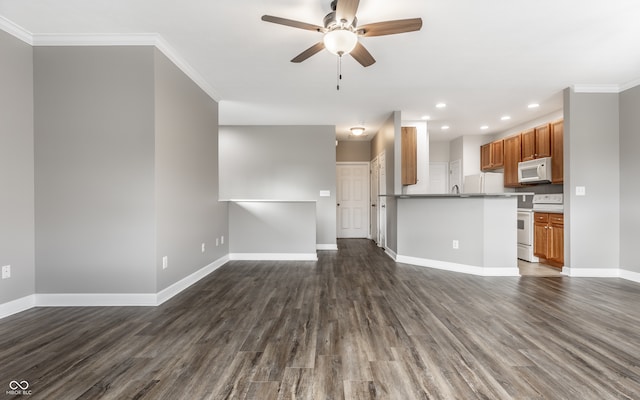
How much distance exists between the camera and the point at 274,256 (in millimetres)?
5207

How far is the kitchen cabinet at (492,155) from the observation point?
6.53m

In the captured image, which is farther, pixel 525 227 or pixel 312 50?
pixel 525 227

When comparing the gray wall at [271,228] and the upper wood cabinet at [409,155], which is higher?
the upper wood cabinet at [409,155]

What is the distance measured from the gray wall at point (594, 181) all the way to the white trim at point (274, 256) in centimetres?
392

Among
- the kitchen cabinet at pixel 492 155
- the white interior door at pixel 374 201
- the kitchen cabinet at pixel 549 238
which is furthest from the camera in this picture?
the white interior door at pixel 374 201

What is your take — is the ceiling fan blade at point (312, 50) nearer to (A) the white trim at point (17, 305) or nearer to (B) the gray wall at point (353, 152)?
(A) the white trim at point (17, 305)

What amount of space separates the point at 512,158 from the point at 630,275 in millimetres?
2918

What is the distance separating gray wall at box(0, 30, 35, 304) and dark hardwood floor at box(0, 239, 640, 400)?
0.42 metres

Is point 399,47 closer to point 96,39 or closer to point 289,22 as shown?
point 289,22

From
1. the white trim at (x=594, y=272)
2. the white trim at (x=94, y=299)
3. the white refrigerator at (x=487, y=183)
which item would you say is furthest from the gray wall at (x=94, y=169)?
the white refrigerator at (x=487, y=183)

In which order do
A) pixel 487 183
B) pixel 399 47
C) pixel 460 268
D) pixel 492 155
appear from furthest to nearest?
pixel 492 155, pixel 487 183, pixel 460 268, pixel 399 47

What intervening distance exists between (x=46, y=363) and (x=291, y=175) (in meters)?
4.89

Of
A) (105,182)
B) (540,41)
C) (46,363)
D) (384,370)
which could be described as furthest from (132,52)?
(540,41)

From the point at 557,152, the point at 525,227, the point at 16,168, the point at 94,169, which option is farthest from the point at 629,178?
the point at 16,168
